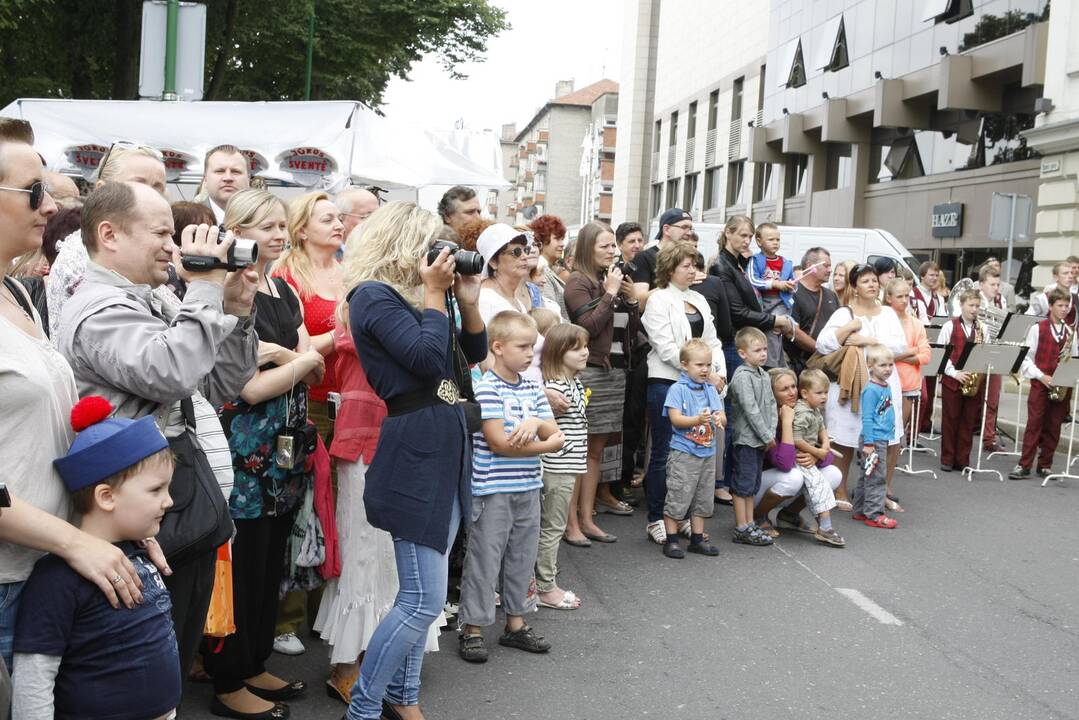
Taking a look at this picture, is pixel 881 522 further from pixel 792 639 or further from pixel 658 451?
pixel 792 639

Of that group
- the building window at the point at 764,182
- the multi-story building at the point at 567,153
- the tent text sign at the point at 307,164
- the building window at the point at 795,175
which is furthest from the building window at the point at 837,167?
the multi-story building at the point at 567,153

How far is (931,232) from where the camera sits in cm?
2631

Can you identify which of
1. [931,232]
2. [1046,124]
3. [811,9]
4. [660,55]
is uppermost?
[660,55]

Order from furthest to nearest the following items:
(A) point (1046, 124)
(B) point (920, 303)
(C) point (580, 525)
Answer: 1. (A) point (1046, 124)
2. (B) point (920, 303)
3. (C) point (580, 525)

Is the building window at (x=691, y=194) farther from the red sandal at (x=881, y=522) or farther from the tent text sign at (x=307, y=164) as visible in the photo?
the red sandal at (x=881, y=522)

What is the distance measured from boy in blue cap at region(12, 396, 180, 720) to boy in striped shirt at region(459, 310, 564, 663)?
2.32m

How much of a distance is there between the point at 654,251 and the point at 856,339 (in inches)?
70.4

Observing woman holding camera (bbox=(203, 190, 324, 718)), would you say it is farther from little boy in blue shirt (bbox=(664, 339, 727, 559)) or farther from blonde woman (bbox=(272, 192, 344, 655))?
little boy in blue shirt (bbox=(664, 339, 727, 559))

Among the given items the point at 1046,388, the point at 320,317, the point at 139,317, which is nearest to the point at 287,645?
the point at 320,317

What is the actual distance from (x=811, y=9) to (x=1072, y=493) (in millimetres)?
26862

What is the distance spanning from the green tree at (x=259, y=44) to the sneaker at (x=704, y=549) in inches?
514

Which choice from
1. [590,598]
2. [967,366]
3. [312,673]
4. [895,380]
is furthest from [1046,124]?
[312,673]

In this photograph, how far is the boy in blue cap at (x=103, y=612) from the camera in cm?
262

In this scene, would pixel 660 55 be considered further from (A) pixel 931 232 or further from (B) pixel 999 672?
(B) pixel 999 672
